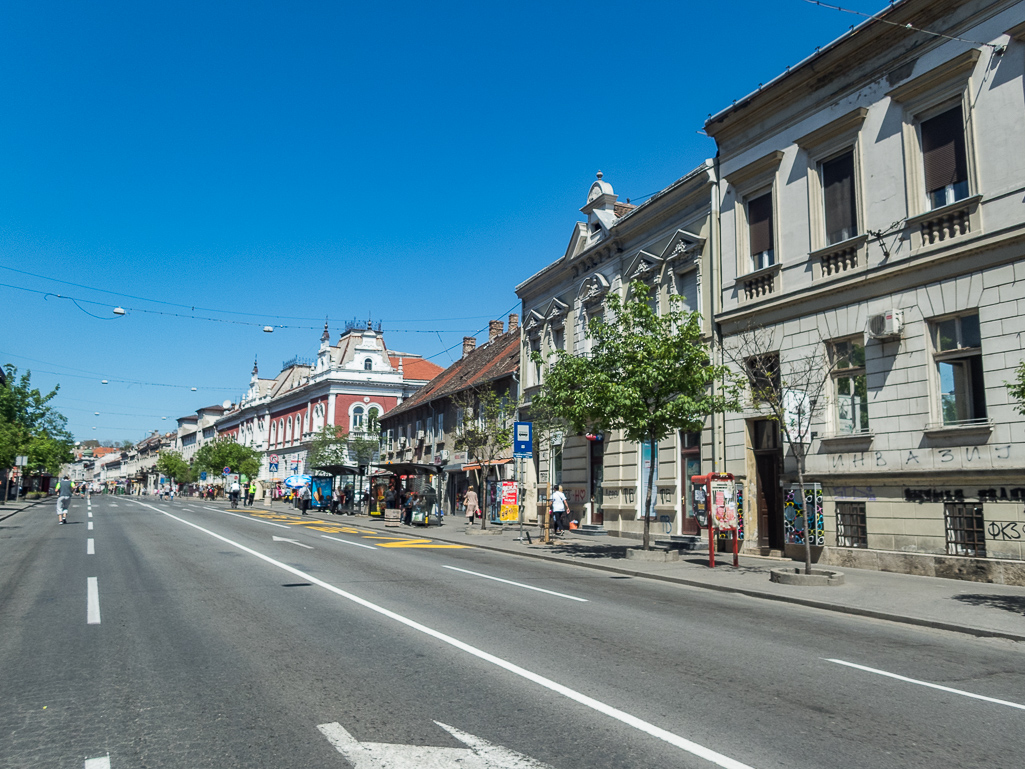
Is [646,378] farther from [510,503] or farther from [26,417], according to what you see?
[26,417]

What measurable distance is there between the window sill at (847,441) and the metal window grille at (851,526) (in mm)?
1194

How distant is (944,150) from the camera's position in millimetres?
15328

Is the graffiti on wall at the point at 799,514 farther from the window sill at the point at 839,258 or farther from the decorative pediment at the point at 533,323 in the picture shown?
the decorative pediment at the point at 533,323

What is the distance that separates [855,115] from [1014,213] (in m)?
4.51

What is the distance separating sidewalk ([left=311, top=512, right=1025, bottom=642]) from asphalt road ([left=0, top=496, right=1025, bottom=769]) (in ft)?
1.66

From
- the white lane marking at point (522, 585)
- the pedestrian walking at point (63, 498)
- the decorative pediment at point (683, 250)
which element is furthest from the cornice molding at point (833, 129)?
the pedestrian walking at point (63, 498)

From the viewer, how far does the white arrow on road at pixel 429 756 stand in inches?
170

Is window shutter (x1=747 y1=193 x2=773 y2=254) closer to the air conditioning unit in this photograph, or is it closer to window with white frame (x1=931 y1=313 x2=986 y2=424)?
the air conditioning unit

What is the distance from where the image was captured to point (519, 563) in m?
17.4

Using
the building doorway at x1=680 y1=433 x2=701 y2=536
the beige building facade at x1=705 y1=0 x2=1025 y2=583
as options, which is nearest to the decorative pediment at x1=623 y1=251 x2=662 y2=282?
the beige building facade at x1=705 y1=0 x2=1025 y2=583

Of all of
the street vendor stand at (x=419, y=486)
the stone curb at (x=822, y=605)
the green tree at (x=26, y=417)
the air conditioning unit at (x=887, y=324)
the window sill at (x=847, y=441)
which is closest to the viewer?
the stone curb at (x=822, y=605)

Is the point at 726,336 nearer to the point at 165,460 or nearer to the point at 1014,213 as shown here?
the point at 1014,213

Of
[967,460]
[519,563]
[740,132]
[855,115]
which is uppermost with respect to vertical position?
[740,132]

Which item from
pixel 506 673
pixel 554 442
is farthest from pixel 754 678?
pixel 554 442
